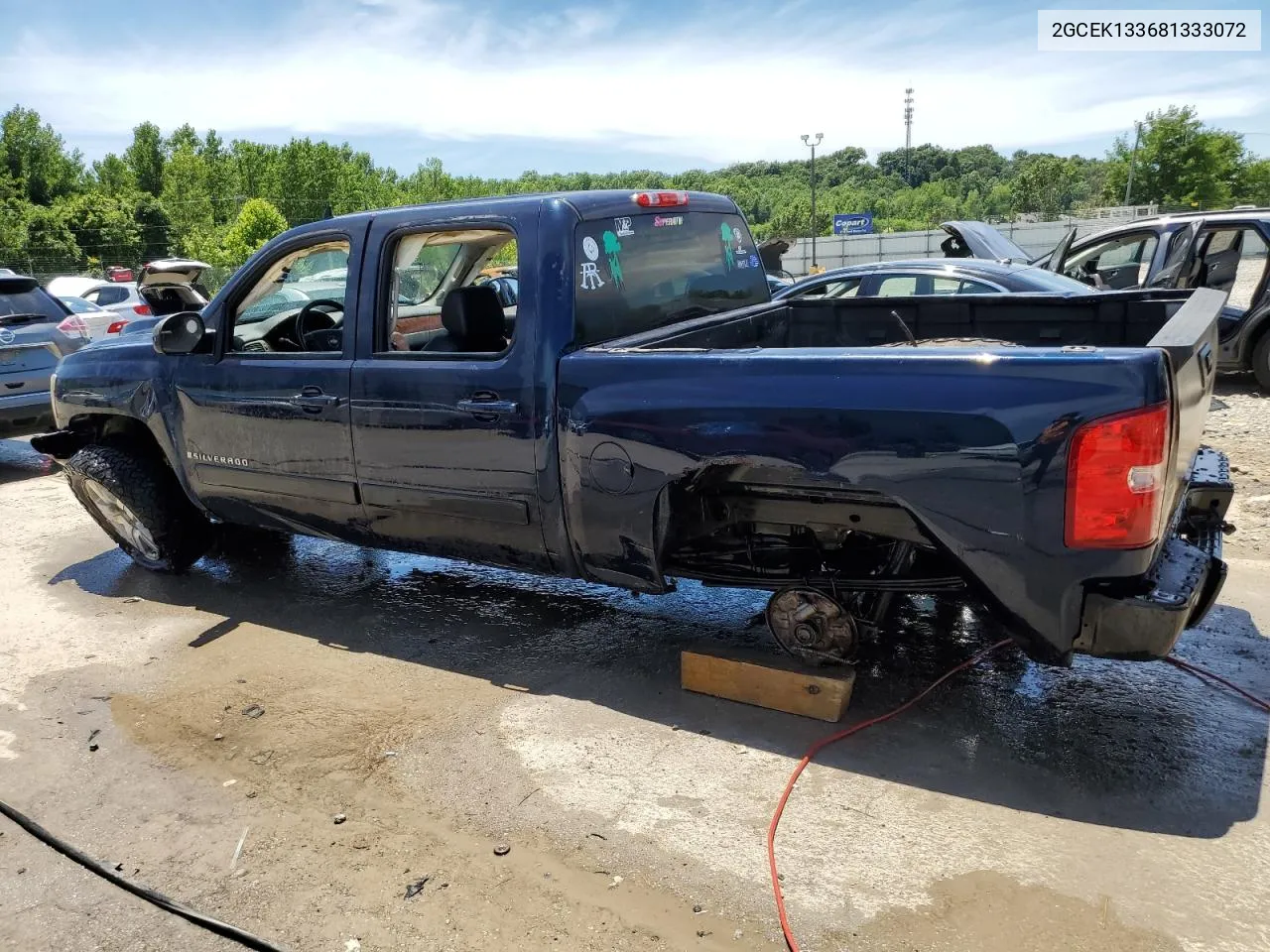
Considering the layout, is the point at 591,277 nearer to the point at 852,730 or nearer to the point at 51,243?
the point at 852,730

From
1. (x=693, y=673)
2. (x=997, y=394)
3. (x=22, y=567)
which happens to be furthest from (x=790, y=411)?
(x=22, y=567)

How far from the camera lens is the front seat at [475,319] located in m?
4.04

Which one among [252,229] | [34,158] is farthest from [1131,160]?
[34,158]

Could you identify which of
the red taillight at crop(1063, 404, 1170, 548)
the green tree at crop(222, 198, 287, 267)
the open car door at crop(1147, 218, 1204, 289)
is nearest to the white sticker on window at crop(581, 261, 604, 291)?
the red taillight at crop(1063, 404, 1170, 548)

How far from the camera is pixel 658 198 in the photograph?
424 cm

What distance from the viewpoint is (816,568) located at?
3541mm

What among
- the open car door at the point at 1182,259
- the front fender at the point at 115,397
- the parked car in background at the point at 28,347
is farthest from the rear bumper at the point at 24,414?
the open car door at the point at 1182,259

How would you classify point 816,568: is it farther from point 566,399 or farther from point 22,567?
point 22,567

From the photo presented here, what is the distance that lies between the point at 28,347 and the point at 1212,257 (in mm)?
10600

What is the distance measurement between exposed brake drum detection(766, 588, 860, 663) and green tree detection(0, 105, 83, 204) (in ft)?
270

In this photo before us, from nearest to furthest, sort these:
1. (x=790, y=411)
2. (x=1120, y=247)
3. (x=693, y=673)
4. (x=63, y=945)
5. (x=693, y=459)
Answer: (x=63, y=945) → (x=790, y=411) → (x=693, y=459) → (x=693, y=673) → (x=1120, y=247)

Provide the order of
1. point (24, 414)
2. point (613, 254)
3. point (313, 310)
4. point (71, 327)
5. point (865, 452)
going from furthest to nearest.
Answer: point (71, 327)
point (24, 414)
point (313, 310)
point (613, 254)
point (865, 452)

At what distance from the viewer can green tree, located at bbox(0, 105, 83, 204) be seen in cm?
7094

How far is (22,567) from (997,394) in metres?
5.91
